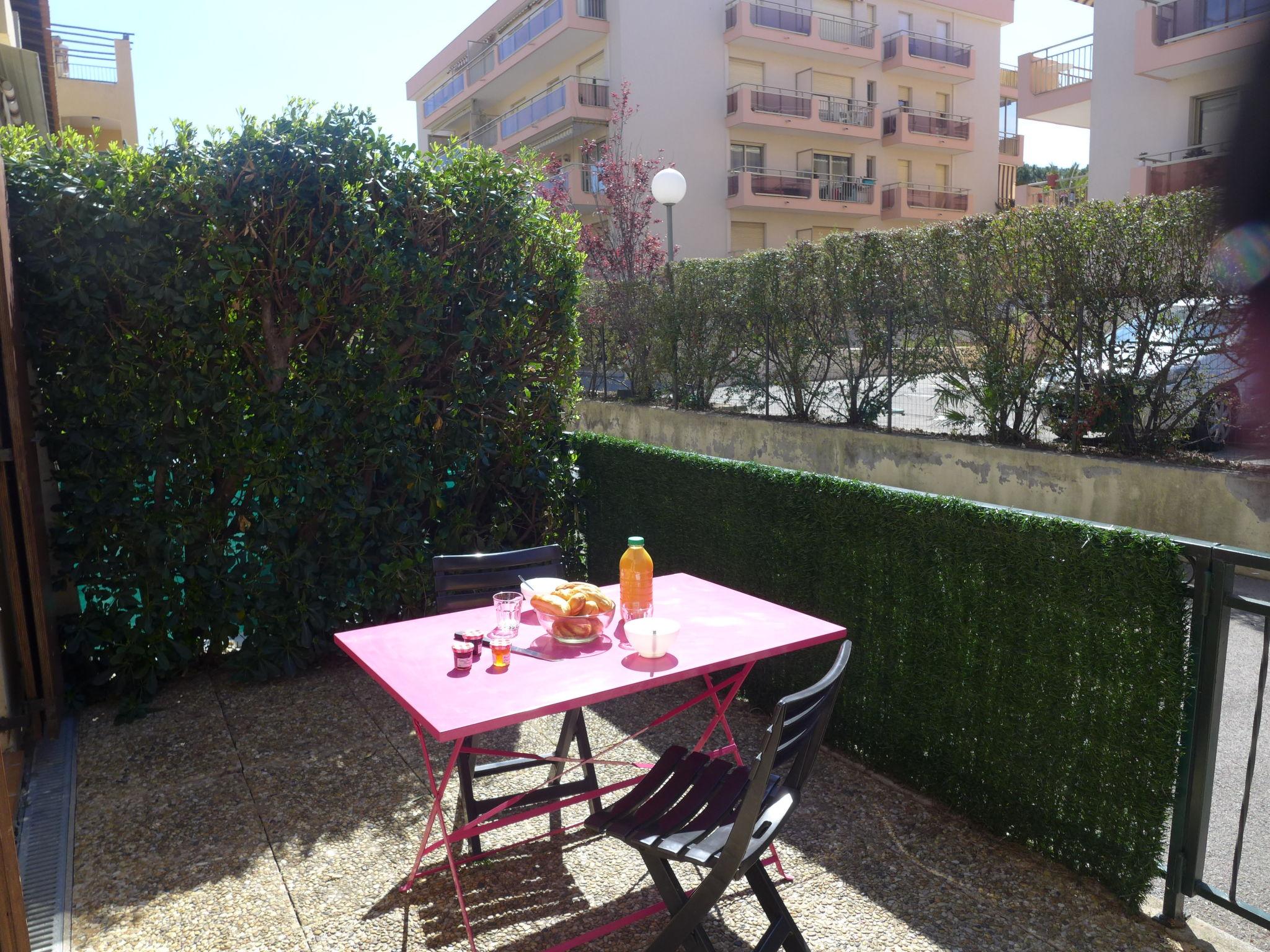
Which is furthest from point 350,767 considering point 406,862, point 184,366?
point 184,366

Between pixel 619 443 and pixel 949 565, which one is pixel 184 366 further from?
pixel 949 565

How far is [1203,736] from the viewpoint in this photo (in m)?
3.08

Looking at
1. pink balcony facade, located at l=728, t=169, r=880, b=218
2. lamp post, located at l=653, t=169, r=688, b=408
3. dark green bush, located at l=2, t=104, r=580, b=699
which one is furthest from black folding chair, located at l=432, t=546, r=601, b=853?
pink balcony facade, located at l=728, t=169, r=880, b=218

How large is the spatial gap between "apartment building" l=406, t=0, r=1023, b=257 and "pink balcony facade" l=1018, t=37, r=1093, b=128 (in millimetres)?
9880

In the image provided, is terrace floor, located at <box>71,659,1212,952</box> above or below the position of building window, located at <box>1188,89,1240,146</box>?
below

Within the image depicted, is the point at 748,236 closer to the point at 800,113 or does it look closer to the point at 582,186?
the point at 800,113

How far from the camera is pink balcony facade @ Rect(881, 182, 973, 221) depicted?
32.8 m

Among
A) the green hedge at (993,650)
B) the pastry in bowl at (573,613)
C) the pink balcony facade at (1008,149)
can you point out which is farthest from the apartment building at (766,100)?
the pastry in bowl at (573,613)

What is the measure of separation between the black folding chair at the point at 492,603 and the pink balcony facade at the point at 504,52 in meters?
27.6

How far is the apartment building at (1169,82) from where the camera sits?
1.52 feet

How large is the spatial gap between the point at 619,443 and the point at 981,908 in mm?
3802

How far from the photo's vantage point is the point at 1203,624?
3068 mm

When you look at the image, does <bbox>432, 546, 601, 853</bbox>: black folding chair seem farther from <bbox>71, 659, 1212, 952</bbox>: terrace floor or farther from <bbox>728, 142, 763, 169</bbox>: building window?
<bbox>728, 142, 763, 169</bbox>: building window

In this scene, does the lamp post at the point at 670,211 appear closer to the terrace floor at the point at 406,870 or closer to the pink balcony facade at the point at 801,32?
the terrace floor at the point at 406,870
